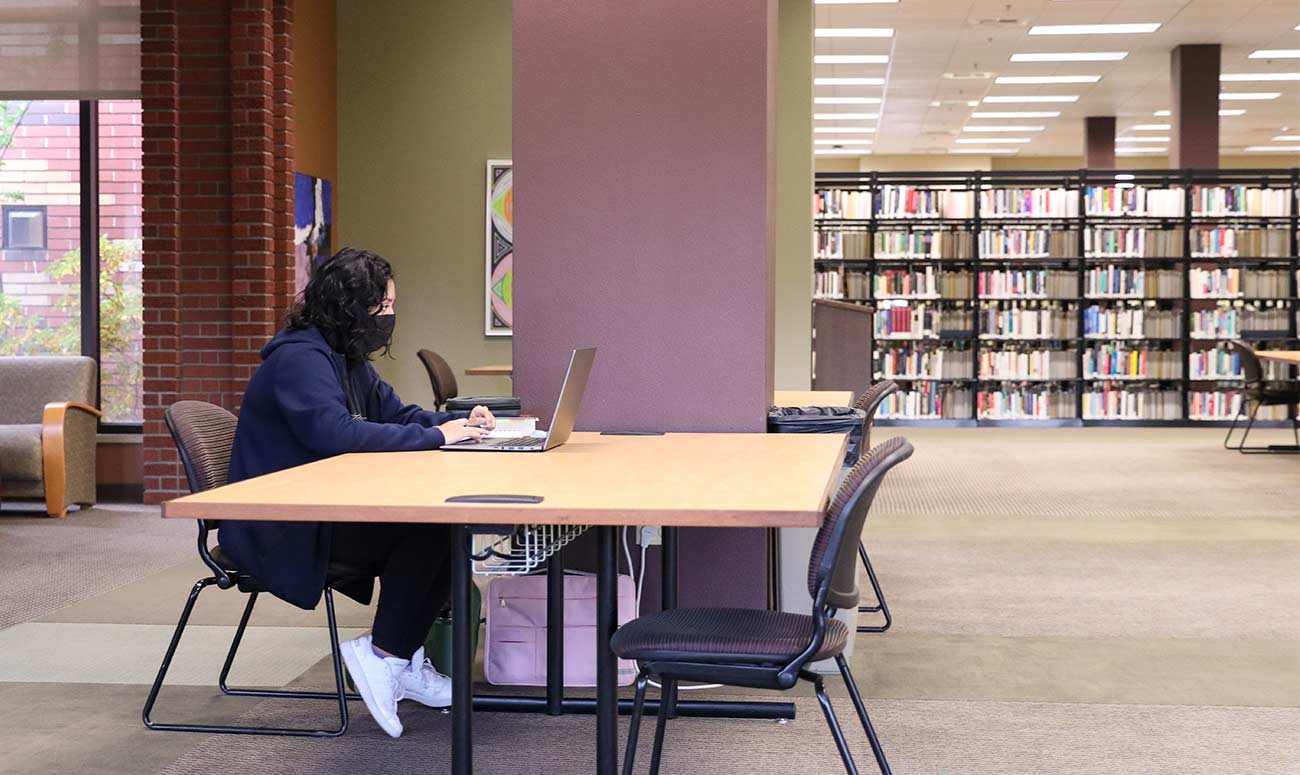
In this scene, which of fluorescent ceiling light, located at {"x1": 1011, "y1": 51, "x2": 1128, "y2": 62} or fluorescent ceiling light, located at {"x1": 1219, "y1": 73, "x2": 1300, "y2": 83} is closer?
fluorescent ceiling light, located at {"x1": 1011, "y1": 51, "x2": 1128, "y2": 62}

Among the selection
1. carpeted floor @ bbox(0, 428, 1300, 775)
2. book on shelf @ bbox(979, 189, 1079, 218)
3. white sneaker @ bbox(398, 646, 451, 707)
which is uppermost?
book on shelf @ bbox(979, 189, 1079, 218)

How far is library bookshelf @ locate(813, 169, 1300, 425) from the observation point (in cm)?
1245

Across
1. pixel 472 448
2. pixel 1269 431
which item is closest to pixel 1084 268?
pixel 1269 431

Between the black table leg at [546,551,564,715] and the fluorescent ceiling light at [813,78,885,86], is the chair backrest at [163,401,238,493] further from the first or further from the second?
the fluorescent ceiling light at [813,78,885,86]

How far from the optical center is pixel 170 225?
7188 mm

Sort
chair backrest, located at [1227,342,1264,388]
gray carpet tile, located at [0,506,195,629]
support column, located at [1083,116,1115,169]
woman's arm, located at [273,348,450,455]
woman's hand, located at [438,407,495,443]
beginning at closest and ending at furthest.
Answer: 1. woman's arm, located at [273,348,450,455]
2. woman's hand, located at [438,407,495,443]
3. gray carpet tile, located at [0,506,195,629]
4. chair backrest, located at [1227,342,1264,388]
5. support column, located at [1083,116,1115,169]

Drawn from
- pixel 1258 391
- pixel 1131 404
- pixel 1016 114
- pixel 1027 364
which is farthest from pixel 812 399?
pixel 1016 114

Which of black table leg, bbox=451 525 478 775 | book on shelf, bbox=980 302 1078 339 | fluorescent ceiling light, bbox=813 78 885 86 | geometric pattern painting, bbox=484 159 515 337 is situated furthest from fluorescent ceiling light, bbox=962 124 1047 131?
black table leg, bbox=451 525 478 775

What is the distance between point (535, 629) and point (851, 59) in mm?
10694

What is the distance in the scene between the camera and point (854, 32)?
12.1m

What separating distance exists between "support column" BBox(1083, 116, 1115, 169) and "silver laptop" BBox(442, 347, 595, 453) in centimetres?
1511

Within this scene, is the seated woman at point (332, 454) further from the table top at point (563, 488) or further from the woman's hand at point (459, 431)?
the table top at point (563, 488)

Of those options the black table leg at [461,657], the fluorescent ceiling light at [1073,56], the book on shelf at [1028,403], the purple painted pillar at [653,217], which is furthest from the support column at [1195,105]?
the black table leg at [461,657]

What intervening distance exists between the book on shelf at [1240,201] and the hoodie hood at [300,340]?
36.1ft
